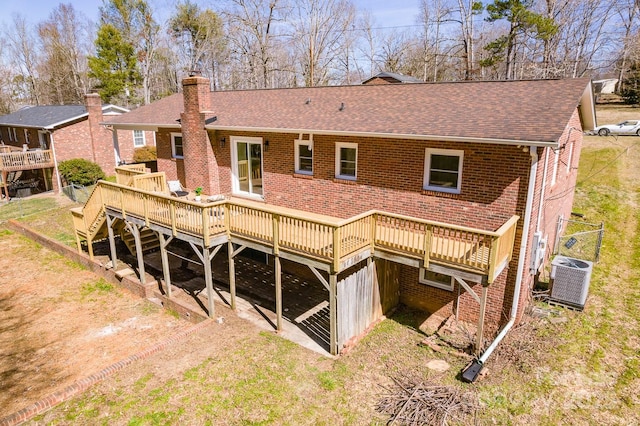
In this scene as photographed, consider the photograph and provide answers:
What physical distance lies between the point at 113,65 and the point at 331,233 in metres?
46.0

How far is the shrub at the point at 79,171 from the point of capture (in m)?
25.7

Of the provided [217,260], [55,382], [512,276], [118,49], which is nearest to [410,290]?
[512,276]

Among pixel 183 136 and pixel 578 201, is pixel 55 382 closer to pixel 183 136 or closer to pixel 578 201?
pixel 183 136

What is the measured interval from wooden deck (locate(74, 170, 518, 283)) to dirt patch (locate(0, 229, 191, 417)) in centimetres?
286

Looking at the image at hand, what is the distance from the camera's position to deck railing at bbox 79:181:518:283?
8581 mm

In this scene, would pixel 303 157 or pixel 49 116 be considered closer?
pixel 303 157

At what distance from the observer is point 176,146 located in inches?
678

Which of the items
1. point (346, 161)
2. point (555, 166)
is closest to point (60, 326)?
point (346, 161)

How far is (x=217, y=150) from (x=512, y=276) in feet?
35.5

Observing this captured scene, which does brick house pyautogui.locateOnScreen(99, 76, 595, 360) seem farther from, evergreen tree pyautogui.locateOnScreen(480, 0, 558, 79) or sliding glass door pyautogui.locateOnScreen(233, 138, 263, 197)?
evergreen tree pyautogui.locateOnScreen(480, 0, 558, 79)

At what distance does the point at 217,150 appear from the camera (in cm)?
1523

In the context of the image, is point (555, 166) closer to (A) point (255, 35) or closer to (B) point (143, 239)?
(B) point (143, 239)

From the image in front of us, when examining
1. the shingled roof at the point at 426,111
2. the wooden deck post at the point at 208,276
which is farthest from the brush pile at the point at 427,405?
the wooden deck post at the point at 208,276

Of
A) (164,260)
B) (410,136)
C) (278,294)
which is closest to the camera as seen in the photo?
(410,136)
